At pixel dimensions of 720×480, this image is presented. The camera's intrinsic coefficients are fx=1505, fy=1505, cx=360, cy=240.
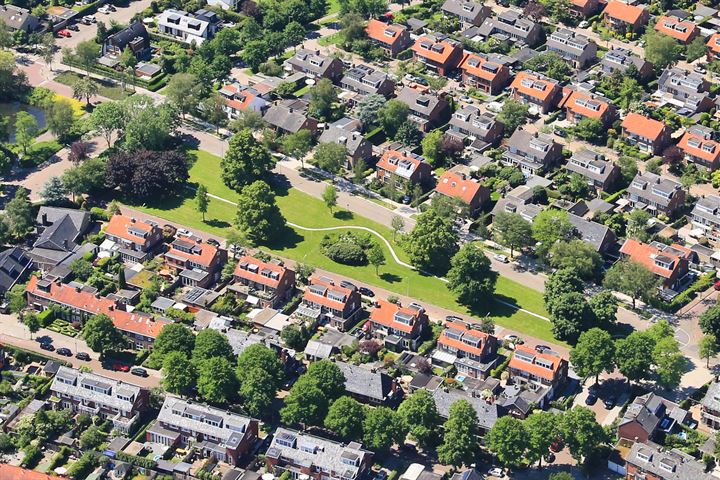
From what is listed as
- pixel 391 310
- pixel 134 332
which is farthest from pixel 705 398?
pixel 134 332

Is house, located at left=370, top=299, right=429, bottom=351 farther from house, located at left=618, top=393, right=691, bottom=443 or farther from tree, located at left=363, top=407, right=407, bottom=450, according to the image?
house, located at left=618, top=393, right=691, bottom=443

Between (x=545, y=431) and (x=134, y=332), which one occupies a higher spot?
(x=545, y=431)

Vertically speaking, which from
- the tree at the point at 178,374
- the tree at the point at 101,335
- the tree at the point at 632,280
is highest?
the tree at the point at 632,280

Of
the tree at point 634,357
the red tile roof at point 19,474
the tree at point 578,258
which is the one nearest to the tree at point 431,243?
the tree at point 578,258

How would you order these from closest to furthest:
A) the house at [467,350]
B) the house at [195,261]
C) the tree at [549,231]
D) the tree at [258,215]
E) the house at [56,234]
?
1. the house at [467,350]
2. the house at [195,261]
3. the house at [56,234]
4. the tree at [549,231]
5. the tree at [258,215]

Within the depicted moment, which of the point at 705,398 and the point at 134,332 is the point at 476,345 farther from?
the point at 134,332

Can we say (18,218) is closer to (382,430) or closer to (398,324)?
(398,324)

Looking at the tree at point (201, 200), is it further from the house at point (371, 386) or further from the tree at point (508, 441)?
the tree at point (508, 441)
